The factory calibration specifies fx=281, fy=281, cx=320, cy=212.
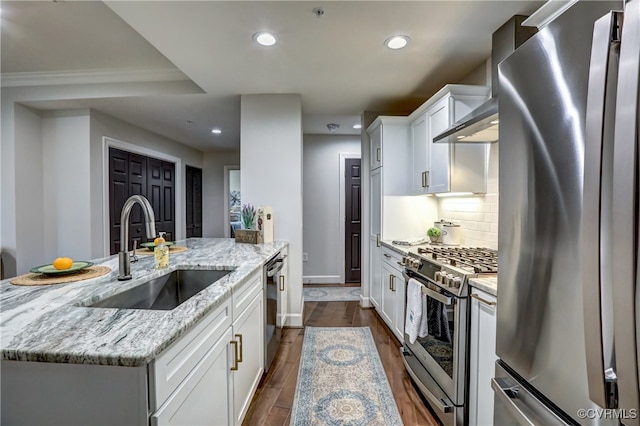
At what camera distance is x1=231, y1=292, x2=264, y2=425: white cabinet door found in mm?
1487

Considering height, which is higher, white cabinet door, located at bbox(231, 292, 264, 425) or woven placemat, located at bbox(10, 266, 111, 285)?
woven placemat, located at bbox(10, 266, 111, 285)

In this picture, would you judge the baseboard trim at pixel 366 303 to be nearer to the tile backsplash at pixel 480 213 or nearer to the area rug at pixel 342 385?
the area rug at pixel 342 385

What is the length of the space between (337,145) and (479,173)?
9.04ft

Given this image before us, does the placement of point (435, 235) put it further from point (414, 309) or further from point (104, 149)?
point (104, 149)

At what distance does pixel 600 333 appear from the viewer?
637mm

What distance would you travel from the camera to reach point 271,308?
2.26 m

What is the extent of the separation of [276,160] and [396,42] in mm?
1614

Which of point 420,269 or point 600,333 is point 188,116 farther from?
point 600,333

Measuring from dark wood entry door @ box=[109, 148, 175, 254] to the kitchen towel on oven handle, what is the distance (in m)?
3.30

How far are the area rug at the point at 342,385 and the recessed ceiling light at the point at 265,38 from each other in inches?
99.1

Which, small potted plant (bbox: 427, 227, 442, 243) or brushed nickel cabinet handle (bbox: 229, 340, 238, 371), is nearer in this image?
brushed nickel cabinet handle (bbox: 229, 340, 238, 371)

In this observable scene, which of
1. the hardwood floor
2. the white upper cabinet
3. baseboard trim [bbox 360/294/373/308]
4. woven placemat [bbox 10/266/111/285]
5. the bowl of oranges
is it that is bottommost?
the hardwood floor

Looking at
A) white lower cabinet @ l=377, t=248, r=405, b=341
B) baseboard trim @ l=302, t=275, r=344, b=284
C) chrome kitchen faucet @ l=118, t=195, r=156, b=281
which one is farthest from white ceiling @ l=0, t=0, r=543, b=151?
baseboard trim @ l=302, t=275, r=344, b=284

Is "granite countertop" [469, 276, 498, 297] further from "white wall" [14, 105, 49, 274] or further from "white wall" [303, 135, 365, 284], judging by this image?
"white wall" [14, 105, 49, 274]
